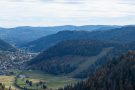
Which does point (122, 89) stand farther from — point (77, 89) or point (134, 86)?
point (77, 89)

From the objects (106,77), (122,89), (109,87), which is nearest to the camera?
(122,89)

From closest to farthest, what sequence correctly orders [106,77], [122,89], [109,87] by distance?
[122,89] → [109,87] → [106,77]

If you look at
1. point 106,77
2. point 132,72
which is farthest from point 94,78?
point 132,72

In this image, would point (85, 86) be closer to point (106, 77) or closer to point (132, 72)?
point (106, 77)

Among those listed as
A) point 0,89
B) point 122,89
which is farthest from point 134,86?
point 0,89

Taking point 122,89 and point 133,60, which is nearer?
point 122,89

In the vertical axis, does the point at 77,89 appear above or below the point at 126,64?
below
